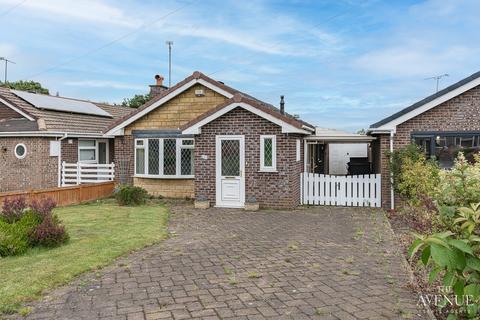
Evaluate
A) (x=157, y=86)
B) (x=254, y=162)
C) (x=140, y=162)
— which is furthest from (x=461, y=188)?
(x=157, y=86)

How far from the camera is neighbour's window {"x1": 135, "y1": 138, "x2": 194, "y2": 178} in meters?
16.1

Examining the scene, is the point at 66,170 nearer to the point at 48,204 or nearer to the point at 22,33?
the point at 22,33

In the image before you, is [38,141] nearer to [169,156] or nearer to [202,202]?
[169,156]

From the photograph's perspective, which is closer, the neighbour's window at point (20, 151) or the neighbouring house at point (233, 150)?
the neighbouring house at point (233, 150)

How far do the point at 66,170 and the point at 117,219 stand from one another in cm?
749

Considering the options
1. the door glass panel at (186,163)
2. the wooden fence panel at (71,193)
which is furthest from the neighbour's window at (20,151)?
the door glass panel at (186,163)

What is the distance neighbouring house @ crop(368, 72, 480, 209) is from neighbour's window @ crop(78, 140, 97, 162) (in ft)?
41.8

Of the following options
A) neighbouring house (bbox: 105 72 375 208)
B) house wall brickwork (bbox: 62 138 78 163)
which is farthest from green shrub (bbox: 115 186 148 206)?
house wall brickwork (bbox: 62 138 78 163)

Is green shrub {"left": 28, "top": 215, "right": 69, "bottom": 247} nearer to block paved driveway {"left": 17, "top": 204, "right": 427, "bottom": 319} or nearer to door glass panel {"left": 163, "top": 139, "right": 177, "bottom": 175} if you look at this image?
block paved driveway {"left": 17, "top": 204, "right": 427, "bottom": 319}

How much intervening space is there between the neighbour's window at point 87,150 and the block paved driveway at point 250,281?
11.1 meters

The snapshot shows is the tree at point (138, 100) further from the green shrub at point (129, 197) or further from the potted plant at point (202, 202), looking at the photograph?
the potted plant at point (202, 202)

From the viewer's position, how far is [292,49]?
1809cm

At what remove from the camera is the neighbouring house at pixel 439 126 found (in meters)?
13.0

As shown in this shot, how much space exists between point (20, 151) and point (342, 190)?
1331 centimetres
